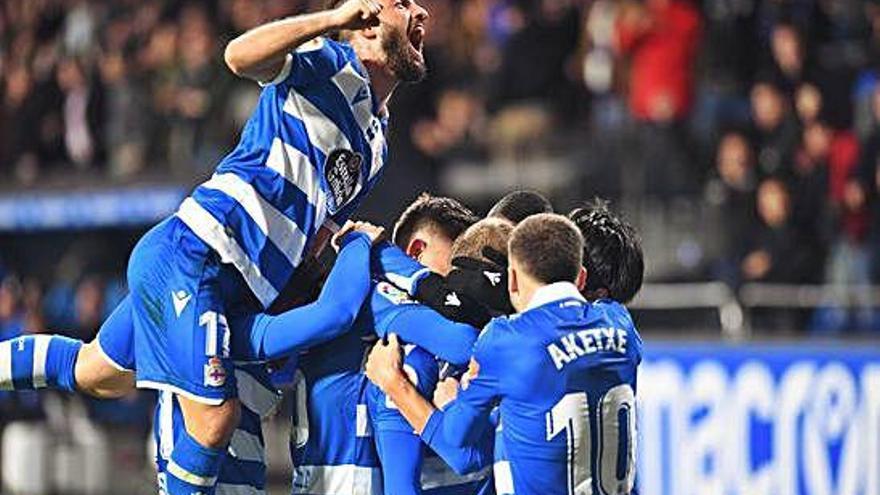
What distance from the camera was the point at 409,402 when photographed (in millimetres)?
6691

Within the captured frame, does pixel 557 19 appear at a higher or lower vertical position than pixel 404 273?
higher

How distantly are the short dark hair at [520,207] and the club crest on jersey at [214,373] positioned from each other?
1.06 metres

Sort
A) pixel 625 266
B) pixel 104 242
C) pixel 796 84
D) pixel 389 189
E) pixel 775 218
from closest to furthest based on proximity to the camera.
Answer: pixel 625 266, pixel 775 218, pixel 796 84, pixel 389 189, pixel 104 242

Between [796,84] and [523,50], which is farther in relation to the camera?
[523,50]

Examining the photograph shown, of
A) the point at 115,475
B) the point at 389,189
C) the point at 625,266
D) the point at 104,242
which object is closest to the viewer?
the point at 625,266

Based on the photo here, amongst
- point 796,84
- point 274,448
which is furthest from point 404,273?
point 274,448

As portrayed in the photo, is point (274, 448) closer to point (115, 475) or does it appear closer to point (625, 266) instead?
point (115, 475)

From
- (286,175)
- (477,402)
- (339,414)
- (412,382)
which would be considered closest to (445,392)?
(412,382)

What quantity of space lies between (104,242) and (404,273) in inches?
520

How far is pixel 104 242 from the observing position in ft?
65.2

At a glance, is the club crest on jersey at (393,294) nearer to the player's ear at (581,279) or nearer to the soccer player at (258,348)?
the soccer player at (258,348)

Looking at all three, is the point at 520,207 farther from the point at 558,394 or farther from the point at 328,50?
the point at 558,394

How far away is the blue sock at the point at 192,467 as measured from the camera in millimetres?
7098

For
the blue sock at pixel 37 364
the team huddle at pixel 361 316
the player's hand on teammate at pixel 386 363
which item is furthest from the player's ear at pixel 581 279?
the blue sock at pixel 37 364
